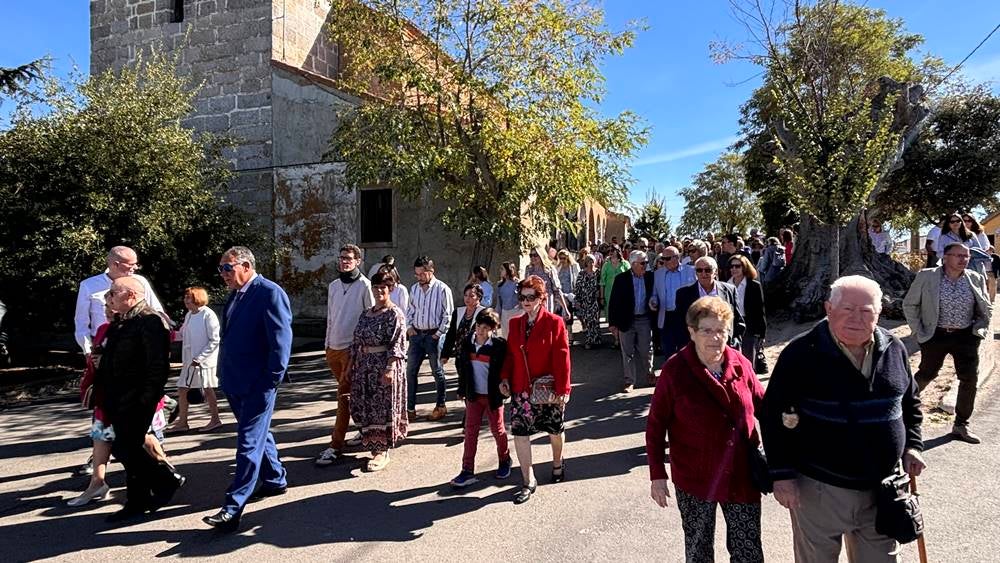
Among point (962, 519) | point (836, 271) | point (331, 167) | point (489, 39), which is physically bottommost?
point (962, 519)

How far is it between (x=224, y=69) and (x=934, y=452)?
1679cm

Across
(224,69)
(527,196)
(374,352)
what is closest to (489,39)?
(527,196)

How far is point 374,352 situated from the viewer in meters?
5.38

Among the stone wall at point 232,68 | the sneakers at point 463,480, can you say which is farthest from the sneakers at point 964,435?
the stone wall at point 232,68

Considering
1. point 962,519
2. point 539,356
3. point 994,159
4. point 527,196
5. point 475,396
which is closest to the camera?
point 962,519

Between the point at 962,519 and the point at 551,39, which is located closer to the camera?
the point at 962,519

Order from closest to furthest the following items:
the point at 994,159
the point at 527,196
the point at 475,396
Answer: the point at 475,396 < the point at 527,196 < the point at 994,159

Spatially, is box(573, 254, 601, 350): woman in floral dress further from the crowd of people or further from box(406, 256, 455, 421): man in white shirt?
box(406, 256, 455, 421): man in white shirt

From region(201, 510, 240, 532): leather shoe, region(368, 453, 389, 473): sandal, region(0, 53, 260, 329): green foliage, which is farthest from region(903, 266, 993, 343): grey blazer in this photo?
region(0, 53, 260, 329): green foliage

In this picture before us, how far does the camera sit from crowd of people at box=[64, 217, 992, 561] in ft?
8.54

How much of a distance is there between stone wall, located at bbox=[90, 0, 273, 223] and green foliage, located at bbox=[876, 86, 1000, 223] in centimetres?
2427

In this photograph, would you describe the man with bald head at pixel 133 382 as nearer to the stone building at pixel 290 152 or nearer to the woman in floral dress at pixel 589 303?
the woman in floral dress at pixel 589 303

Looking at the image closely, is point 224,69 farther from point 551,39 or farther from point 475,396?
point 475,396

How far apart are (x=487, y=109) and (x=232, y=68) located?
28.1 ft
